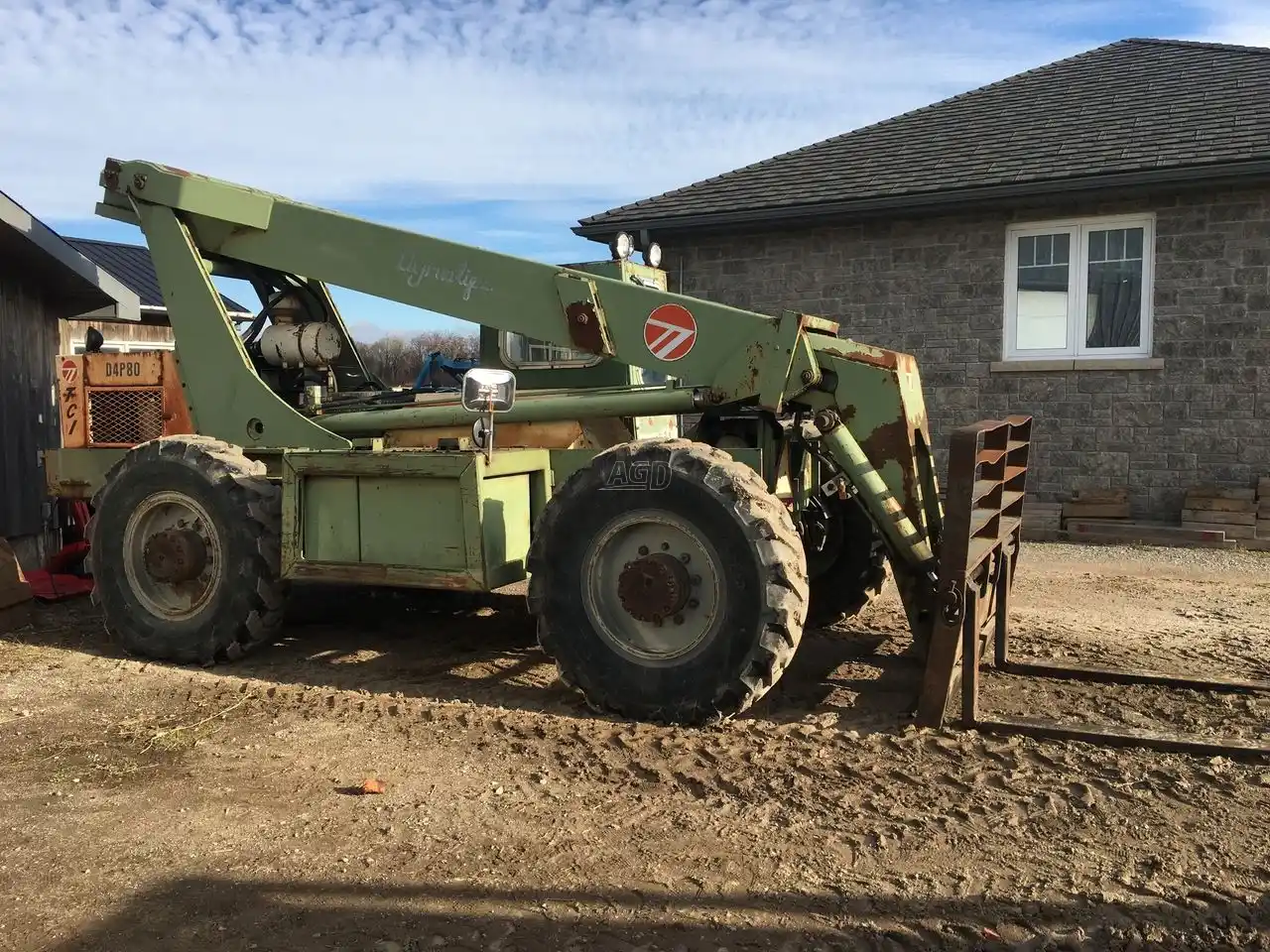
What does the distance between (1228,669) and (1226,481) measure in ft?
19.4

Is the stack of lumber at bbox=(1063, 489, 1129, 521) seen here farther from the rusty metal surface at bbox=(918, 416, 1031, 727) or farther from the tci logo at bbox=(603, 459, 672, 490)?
the tci logo at bbox=(603, 459, 672, 490)

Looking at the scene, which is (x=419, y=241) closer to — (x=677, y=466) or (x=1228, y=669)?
(x=677, y=466)

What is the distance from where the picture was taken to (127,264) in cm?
1917

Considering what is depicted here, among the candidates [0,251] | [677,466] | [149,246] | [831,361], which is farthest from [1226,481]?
[0,251]

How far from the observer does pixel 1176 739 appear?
14.3 feet

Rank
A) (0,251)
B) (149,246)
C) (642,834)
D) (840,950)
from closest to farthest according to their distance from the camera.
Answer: (840,950) → (642,834) → (149,246) → (0,251)

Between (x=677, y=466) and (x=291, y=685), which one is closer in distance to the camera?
(x=677, y=466)

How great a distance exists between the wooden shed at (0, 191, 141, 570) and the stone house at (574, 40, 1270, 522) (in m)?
5.21

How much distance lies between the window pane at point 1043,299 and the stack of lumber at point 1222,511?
2.23 m

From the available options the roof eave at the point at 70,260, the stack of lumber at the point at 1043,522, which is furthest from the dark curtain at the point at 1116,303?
the roof eave at the point at 70,260

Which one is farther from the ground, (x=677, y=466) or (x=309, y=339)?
(x=309, y=339)

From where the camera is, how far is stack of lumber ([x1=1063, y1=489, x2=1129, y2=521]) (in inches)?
448

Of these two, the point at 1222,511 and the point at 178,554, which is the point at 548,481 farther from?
the point at 1222,511

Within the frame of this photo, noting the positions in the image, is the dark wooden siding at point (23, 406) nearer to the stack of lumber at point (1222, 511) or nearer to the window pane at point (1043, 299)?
the window pane at point (1043, 299)
